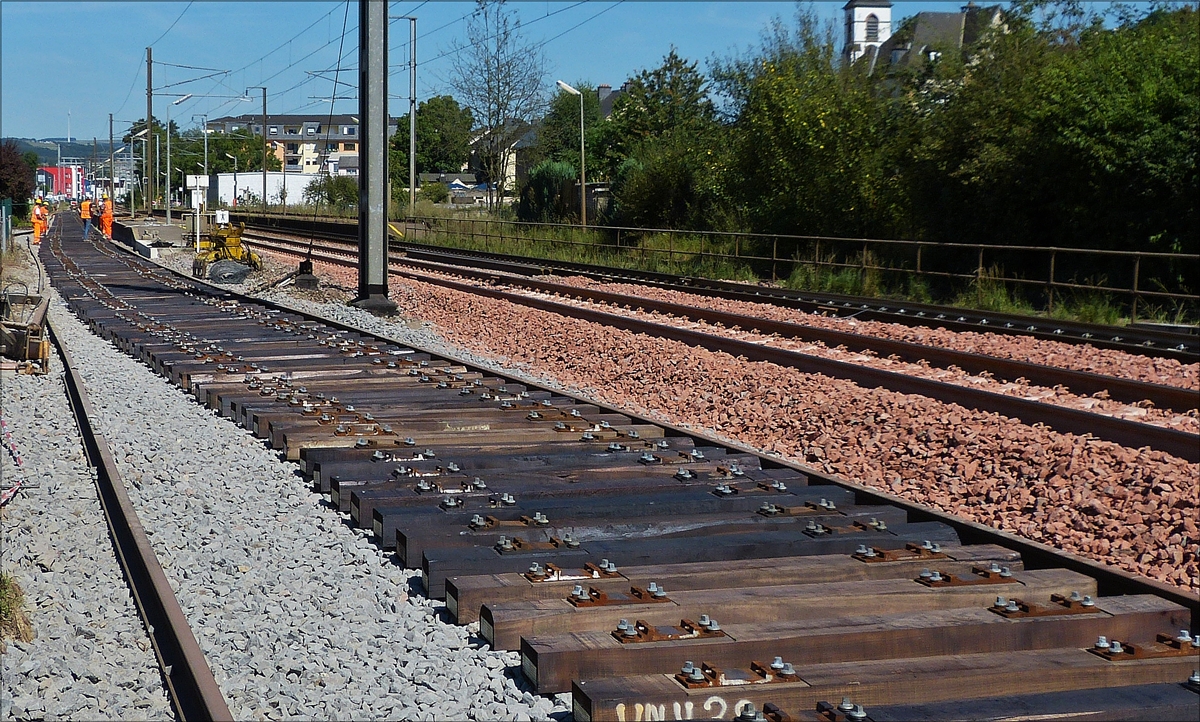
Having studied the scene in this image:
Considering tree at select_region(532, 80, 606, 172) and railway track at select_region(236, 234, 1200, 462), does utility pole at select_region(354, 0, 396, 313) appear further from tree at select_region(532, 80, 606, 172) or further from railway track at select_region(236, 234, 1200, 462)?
tree at select_region(532, 80, 606, 172)

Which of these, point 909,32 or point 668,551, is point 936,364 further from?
point 909,32

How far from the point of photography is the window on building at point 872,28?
4777 inches

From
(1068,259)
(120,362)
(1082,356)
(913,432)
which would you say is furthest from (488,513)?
(1068,259)

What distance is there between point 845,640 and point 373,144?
1795cm

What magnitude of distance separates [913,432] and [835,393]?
66.8 inches

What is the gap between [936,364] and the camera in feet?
44.1

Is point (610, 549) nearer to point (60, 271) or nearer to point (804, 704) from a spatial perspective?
point (804, 704)

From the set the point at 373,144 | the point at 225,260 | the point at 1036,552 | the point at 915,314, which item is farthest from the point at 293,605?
the point at 225,260

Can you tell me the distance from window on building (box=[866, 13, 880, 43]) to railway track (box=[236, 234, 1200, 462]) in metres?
107

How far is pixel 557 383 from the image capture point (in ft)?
42.7

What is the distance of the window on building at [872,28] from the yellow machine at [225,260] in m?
99.8

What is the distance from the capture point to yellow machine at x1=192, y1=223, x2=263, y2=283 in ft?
90.3

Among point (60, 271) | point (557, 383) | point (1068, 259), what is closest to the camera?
point (557, 383)

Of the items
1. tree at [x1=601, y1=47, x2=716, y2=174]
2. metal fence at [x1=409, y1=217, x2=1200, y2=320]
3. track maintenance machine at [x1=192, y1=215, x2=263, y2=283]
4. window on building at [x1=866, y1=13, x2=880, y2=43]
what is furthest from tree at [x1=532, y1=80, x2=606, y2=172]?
window on building at [x1=866, y1=13, x2=880, y2=43]
